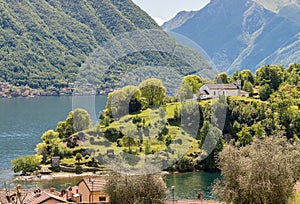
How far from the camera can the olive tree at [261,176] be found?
91.4 feet

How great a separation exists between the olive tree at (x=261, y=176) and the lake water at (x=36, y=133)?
75.9ft

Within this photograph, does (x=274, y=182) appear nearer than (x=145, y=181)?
Yes

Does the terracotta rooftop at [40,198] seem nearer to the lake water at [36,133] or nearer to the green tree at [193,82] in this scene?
the lake water at [36,133]

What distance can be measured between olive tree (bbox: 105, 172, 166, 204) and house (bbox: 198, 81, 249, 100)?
5301 centimetres

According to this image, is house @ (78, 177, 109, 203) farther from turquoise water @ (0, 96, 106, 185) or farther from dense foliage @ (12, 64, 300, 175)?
turquoise water @ (0, 96, 106, 185)

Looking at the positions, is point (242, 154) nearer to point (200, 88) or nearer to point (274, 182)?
point (274, 182)

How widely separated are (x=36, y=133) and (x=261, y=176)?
287 ft

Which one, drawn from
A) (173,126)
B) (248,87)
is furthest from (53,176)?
(248,87)

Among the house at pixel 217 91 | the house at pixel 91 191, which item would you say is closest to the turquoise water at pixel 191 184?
the house at pixel 91 191

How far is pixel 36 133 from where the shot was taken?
4345 inches

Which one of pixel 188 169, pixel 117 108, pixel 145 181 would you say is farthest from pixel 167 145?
pixel 145 181

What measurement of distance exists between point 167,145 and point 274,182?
138ft

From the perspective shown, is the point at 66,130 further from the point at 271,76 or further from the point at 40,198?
the point at 40,198

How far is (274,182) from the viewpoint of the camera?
92.0ft
